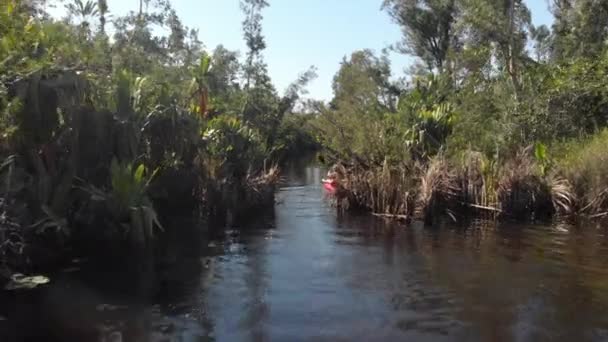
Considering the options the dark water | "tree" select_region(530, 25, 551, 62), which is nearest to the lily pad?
the dark water

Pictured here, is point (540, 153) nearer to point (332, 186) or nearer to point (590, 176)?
point (590, 176)

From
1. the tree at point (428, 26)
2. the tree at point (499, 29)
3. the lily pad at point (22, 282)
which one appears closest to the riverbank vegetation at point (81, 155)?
the lily pad at point (22, 282)

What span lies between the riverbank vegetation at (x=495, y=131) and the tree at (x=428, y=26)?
12.6 m

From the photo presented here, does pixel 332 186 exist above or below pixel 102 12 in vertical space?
below

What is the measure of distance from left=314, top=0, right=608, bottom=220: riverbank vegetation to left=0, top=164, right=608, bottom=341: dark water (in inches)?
117

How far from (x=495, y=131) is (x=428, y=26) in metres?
26.0

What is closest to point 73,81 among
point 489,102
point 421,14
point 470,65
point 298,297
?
point 298,297

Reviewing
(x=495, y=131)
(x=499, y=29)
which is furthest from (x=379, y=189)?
(x=499, y=29)

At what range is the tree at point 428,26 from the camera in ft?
159

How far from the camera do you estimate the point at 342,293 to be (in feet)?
35.7

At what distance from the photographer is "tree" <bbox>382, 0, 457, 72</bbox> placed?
48.4 m

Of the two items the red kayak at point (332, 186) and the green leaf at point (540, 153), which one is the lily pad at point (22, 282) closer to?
the red kayak at point (332, 186)

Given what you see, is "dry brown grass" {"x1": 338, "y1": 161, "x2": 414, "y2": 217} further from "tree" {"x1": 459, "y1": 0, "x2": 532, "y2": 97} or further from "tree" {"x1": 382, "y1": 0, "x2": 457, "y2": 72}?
"tree" {"x1": 382, "y1": 0, "x2": 457, "y2": 72}

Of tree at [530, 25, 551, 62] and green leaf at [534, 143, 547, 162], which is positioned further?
tree at [530, 25, 551, 62]
